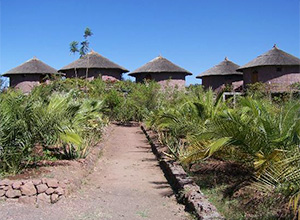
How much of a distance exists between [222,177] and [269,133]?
1479 millimetres

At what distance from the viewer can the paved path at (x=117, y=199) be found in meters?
5.60

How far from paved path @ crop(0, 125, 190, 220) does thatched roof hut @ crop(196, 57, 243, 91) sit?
95.7 ft

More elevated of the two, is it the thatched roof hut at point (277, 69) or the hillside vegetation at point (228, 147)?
the thatched roof hut at point (277, 69)

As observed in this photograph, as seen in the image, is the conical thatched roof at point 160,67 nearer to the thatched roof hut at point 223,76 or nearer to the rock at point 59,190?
the thatched roof hut at point 223,76

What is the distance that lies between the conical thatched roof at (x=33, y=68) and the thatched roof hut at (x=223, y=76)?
16511 mm

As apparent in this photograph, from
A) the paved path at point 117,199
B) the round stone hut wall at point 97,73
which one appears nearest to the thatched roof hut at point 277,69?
the round stone hut wall at point 97,73

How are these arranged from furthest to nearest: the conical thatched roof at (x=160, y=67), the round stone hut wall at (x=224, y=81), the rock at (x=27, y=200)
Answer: the round stone hut wall at (x=224, y=81) < the conical thatched roof at (x=160, y=67) < the rock at (x=27, y=200)

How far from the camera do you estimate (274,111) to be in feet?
26.2

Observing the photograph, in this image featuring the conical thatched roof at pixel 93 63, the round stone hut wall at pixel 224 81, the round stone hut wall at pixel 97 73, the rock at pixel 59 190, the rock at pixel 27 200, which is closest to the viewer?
the rock at pixel 27 200

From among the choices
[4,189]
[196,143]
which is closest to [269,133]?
[196,143]

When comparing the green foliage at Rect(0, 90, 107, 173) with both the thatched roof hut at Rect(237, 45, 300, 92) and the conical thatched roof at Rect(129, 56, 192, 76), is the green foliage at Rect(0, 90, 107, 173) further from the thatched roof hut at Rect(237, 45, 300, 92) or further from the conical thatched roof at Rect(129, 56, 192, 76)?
the conical thatched roof at Rect(129, 56, 192, 76)

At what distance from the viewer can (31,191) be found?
243 inches

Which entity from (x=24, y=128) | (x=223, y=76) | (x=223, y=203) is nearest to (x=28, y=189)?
(x=24, y=128)

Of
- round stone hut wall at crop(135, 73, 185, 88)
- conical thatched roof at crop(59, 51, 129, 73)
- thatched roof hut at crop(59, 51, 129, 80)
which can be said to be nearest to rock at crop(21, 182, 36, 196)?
thatched roof hut at crop(59, 51, 129, 80)
